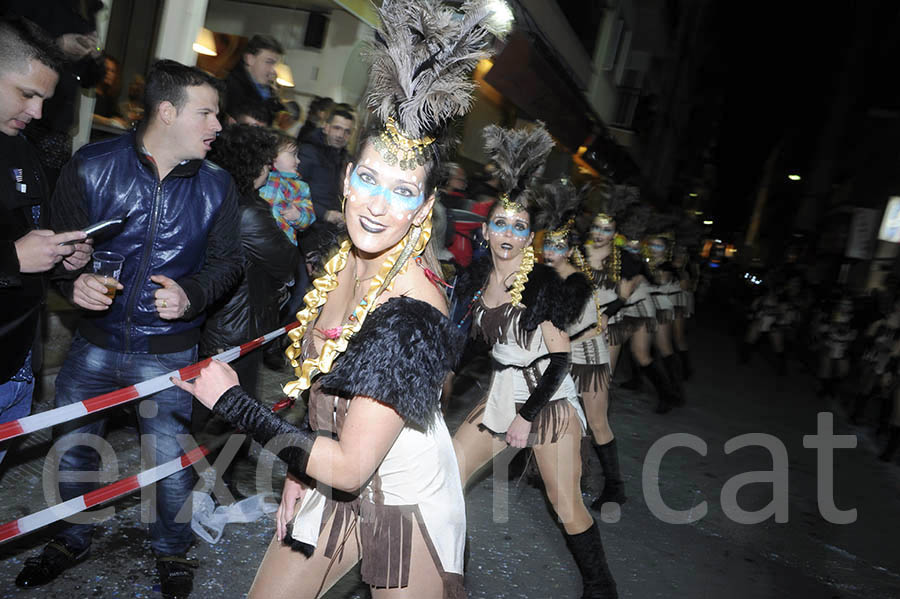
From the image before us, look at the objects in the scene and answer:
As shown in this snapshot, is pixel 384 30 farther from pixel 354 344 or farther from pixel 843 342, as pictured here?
pixel 843 342

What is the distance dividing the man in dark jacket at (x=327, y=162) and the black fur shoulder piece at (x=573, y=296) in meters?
2.53

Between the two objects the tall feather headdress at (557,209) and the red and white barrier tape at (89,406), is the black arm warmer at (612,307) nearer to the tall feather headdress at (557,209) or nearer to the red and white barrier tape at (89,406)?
Result: the tall feather headdress at (557,209)

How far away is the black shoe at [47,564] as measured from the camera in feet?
9.58

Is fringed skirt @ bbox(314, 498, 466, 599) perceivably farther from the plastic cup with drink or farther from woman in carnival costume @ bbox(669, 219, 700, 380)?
woman in carnival costume @ bbox(669, 219, 700, 380)

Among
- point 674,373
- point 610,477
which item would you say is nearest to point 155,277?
point 610,477

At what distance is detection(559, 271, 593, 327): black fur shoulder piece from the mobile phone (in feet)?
6.91

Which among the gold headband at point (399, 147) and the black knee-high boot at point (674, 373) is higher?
the gold headband at point (399, 147)

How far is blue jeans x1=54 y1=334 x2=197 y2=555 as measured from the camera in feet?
9.57

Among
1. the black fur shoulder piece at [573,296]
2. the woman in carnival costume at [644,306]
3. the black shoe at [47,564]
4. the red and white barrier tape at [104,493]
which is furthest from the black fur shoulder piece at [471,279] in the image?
the woman in carnival costume at [644,306]

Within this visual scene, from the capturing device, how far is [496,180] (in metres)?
4.07

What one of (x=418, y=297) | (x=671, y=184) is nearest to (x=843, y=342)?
(x=418, y=297)

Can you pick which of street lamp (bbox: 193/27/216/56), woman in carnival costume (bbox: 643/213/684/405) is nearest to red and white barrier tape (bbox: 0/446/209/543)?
street lamp (bbox: 193/27/216/56)

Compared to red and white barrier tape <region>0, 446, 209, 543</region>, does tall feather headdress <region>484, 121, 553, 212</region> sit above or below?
above

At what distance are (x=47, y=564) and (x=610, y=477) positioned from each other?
148 inches
